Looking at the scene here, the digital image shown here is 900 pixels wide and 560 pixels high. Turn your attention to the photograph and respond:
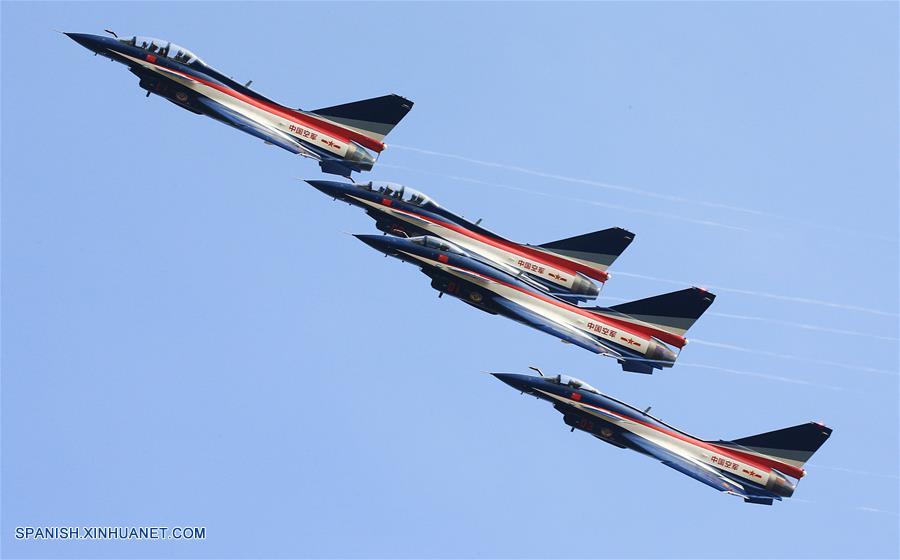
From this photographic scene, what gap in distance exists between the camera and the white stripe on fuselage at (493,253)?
58938 millimetres

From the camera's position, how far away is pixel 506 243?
59.7m

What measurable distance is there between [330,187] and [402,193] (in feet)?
Result: 9.30

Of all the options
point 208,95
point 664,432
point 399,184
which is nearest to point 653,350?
point 664,432

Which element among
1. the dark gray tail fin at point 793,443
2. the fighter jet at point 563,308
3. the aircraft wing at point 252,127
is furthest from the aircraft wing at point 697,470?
the aircraft wing at point 252,127

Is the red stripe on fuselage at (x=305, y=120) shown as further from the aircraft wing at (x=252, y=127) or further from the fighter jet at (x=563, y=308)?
the fighter jet at (x=563, y=308)

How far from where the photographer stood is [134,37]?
192 ft

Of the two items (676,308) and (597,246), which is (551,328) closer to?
(597,246)

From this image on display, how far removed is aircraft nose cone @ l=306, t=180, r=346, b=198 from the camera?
5756 cm

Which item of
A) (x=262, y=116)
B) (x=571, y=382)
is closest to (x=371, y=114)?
(x=262, y=116)

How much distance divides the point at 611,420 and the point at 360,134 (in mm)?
13565

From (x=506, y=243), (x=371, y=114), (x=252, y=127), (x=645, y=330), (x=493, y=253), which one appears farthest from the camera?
(x=506, y=243)

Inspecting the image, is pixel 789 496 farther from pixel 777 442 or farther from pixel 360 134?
pixel 360 134

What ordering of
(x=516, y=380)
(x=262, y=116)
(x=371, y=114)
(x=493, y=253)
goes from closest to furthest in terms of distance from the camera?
(x=516, y=380)
(x=262, y=116)
(x=371, y=114)
(x=493, y=253)

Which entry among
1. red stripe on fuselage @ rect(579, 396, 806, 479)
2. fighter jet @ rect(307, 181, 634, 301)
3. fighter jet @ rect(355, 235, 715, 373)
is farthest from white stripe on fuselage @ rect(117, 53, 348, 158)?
red stripe on fuselage @ rect(579, 396, 806, 479)
